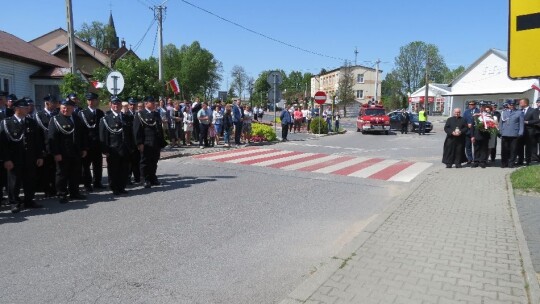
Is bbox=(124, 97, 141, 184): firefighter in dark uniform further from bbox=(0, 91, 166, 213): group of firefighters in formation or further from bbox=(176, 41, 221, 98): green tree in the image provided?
bbox=(176, 41, 221, 98): green tree

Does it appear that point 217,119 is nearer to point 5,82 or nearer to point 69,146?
point 5,82

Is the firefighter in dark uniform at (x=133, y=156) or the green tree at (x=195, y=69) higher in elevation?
the green tree at (x=195, y=69)

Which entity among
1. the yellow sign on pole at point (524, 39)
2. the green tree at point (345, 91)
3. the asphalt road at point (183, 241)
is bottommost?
the asphalt road at point (183, 241)

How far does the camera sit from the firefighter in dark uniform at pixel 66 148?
7.93 m

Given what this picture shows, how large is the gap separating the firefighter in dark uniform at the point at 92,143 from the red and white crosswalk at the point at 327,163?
15.9ft

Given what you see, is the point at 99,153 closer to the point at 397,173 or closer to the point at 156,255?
the point at 156,255

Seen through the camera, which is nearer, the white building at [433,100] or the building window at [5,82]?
the building window at [5,82]

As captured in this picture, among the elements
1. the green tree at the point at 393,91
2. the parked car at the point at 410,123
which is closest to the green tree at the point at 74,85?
the parked car at the point at 410,123

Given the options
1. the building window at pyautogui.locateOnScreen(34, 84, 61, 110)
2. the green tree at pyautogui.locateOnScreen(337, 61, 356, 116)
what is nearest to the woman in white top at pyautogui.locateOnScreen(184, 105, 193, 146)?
the building window at pyautogui.locateOnScreen(34, 84, 61, 110)

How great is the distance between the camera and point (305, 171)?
39.3 ft

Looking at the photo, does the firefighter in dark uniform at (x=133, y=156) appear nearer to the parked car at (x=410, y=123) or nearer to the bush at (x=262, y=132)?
the bush at (x=262, y=132)

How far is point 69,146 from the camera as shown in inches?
319

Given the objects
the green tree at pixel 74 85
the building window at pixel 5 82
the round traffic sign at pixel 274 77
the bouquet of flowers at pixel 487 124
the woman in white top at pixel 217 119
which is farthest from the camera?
the round traffic sign at pixel 274 77

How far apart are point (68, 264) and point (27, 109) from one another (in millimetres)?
4109
